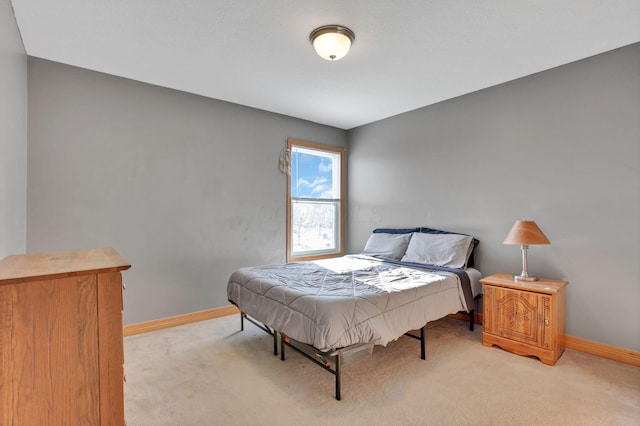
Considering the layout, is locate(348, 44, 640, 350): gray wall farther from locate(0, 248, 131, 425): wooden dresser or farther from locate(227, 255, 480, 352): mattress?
locate(0, 248, 131, 425): wooden dresser

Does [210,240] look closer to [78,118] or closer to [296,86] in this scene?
[78,118]


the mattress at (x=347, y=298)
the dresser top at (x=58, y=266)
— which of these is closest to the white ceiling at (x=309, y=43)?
the dresser top at (x=58, y=266)

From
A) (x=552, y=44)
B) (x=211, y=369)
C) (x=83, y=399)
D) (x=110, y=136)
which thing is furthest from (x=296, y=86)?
(x=83, y=399)

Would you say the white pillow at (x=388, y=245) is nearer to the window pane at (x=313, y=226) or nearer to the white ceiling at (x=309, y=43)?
the window pane at (x=313, y=226)

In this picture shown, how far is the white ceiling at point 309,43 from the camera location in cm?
205

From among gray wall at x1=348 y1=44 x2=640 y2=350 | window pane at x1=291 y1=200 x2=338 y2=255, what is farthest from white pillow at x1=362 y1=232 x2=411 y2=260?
window pane at x1=291 y1=200 x2=338 y2=255

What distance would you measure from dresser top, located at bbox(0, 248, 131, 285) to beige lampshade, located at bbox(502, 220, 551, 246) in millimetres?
2910

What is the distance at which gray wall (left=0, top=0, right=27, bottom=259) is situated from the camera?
6.18ft

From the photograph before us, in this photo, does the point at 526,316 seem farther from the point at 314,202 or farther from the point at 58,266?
the point at 58,266

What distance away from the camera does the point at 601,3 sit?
201cm

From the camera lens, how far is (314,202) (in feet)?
15.6

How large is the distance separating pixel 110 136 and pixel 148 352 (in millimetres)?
2102

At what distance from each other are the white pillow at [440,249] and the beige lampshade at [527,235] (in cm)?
63

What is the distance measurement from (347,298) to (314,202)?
2729 mm
